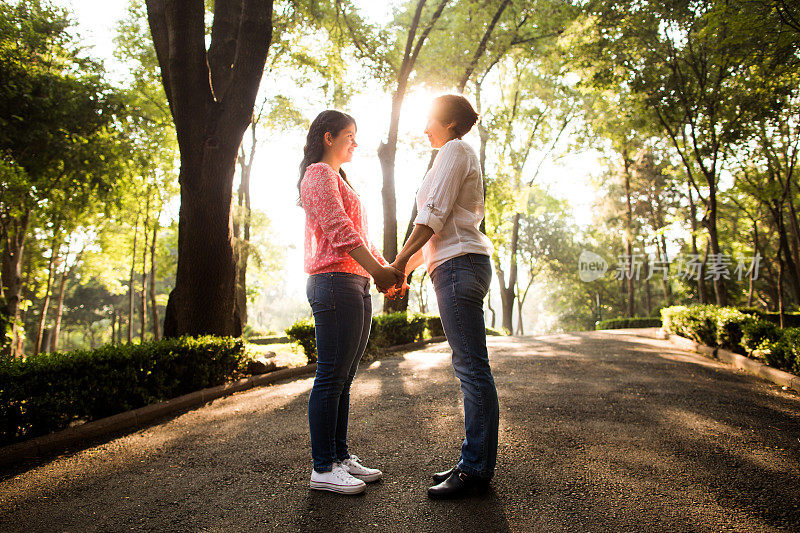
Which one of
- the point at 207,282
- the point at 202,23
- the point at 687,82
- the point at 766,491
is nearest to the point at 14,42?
the point at 202,23

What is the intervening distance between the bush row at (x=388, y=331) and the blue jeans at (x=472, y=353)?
4.99 metres

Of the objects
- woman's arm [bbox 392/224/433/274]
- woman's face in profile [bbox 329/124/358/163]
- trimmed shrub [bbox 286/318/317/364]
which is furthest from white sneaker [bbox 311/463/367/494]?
trimmed shrub [bbox 286/318/317/364]

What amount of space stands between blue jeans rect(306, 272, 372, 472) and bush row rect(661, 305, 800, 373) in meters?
6.01

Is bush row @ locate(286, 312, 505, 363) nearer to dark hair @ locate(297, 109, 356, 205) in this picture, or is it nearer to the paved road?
the paved road

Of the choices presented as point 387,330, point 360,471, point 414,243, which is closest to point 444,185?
point 414,243

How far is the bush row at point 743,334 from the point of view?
6.03m

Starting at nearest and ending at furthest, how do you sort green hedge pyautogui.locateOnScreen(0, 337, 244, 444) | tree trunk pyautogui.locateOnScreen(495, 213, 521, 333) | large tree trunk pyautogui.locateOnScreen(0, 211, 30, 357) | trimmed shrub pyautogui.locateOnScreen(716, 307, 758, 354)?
green hedge pyautogui.locateOnScreen(0, 337, 244, 444), trimmed shrub pyautogui.locateOnScreen(716, 307, 758, 354), large tree trunk pyautogui.locateOnScreen(0, 211, 30, 357), tree trunk pyautogui.locateOnScreen(495, 213, 521, 333)

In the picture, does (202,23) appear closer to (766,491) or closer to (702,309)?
(766,491)

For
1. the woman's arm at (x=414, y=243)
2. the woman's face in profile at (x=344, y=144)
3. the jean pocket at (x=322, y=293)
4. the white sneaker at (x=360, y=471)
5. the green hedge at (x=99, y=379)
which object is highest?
the woman's face in profile at (x=344, y=144)

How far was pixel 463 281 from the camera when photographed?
248 centimetres

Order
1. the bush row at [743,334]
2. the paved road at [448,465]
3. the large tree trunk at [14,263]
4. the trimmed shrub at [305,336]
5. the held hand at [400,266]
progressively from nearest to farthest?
the paved road at [448,465] < the held hand at [400,266] < the bush row at [743,334] < the trimmed shrub at [305,336] < the large tree trunk at [14,263]

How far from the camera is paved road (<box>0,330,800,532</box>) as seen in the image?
2.30 m

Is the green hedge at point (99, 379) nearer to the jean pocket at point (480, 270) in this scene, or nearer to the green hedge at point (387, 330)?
the green hedge at point (387, 330)

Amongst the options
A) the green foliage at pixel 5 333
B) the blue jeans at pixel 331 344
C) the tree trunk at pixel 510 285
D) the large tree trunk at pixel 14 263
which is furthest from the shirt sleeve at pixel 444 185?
the tree trunk at pixel 510 285
